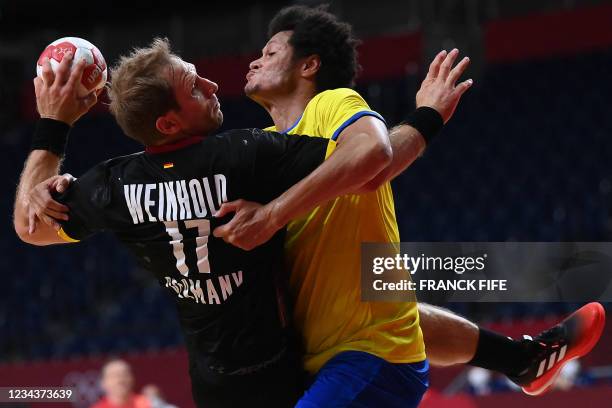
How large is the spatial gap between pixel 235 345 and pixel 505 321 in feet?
22.8

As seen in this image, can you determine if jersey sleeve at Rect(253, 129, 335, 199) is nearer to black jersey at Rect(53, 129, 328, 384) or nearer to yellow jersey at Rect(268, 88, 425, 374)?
black jersey at Rect(53, 129, 328, 384)

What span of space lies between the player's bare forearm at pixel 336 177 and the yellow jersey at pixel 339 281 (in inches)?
12.7

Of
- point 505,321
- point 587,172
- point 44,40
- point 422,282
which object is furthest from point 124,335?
point 422,282

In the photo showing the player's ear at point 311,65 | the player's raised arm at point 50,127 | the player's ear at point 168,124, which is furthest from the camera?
the player's ear at point 311,65

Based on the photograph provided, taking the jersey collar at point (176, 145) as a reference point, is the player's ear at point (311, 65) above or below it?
above

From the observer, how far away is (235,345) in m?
2.89

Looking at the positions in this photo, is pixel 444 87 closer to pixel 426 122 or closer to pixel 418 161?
pixel 426 122

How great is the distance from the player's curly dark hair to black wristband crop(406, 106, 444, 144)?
65cm

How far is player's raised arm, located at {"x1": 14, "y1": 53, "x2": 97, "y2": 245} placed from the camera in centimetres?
309

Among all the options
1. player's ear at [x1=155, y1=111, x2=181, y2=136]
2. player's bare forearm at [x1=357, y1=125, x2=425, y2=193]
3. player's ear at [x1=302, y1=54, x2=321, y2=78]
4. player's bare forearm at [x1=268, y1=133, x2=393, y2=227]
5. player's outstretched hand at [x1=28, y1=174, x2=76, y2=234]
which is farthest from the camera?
player's ear at [x1=302, y1=54, x2=321, y2=78]

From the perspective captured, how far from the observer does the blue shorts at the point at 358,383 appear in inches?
112

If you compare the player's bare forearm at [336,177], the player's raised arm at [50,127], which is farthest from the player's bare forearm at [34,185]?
the player's bare forearm at [336,177]

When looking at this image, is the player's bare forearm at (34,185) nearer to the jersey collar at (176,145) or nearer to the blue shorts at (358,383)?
the jersey collar at (176,145)

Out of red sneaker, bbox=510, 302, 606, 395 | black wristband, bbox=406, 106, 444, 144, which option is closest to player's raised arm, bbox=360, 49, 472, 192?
black wristband, bbox=406, 106, 444, 144
